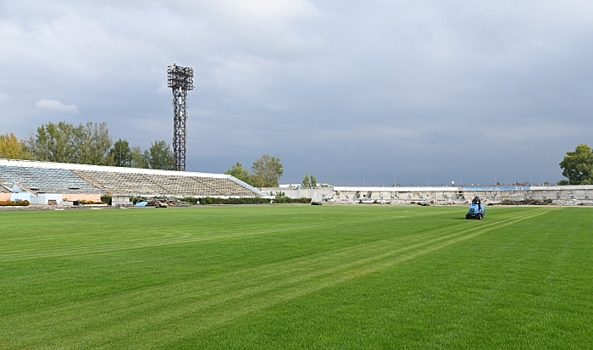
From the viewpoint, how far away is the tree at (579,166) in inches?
5330

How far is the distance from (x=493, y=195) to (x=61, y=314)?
134202 mm

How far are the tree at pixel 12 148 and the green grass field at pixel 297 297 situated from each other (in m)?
97.1

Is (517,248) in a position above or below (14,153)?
below

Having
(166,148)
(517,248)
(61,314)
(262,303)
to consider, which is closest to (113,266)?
(61,314)

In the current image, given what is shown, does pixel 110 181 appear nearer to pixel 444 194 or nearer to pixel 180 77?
pixel 180 77

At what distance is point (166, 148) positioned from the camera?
445ft

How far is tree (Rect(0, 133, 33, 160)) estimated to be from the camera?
10019 cm

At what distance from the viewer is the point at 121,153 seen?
125m

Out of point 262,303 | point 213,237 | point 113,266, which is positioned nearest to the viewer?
point 262,303

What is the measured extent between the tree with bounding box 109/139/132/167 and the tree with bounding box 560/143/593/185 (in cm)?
Result: 12674

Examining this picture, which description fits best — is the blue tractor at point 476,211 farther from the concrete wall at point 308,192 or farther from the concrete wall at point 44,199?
the concrete wall at point 308,192

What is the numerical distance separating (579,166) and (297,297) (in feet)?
498

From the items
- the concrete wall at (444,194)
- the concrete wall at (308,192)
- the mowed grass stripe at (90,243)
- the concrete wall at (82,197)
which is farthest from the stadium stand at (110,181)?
the mowed grass stripe at (90,243)

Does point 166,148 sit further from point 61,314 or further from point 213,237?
point 61,314
